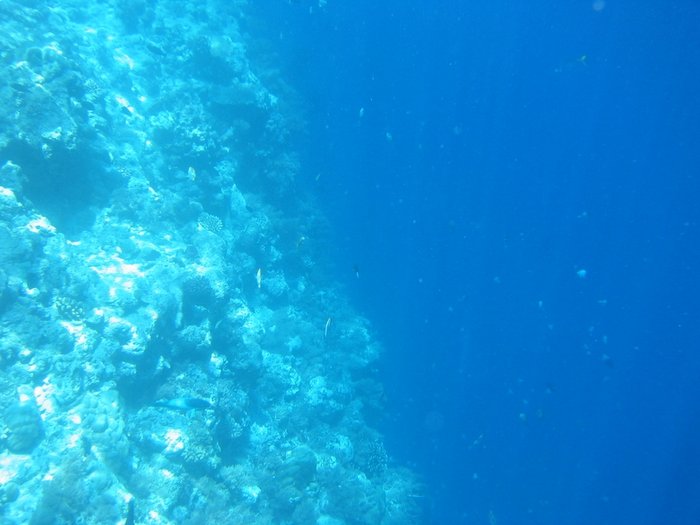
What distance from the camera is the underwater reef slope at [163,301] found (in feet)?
25.7

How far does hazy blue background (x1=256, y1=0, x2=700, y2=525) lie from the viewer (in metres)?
20.5

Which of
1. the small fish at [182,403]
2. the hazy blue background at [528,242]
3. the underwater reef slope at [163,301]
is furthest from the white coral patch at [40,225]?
the hazy blue background at [528,242]

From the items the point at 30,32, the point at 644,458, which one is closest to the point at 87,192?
the point at 30,32

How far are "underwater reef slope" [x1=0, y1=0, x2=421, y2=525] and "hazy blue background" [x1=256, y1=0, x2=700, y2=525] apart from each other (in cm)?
389

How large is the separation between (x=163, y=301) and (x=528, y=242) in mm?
23476

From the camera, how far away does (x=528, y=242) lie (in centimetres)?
2669

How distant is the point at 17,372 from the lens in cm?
748

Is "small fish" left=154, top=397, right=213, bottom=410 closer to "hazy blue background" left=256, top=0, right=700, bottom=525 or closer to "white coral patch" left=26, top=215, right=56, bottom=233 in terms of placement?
"white coral patch" left=26, top=215, right=56, bottom=233

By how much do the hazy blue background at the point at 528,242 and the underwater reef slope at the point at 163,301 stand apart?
389cm

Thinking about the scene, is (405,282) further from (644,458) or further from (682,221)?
(682,221)

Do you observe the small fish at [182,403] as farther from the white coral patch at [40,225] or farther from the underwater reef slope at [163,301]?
the white coral patch at [40,225]

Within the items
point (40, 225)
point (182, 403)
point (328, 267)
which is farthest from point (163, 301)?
point (328, 267)

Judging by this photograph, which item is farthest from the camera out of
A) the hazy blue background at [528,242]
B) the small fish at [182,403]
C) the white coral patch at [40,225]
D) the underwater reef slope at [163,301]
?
the hazy blue background at [528,242]

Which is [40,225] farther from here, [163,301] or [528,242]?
[528,242]
